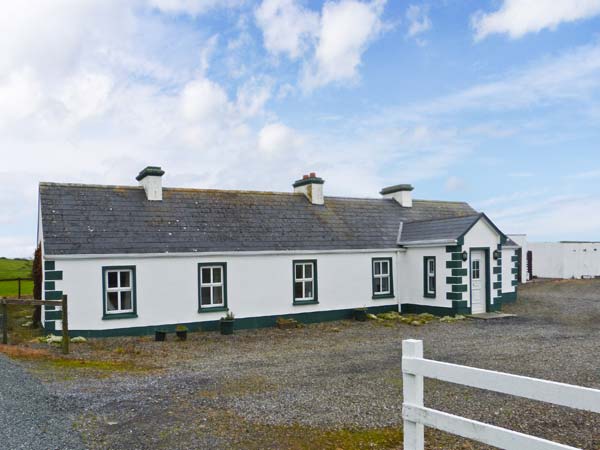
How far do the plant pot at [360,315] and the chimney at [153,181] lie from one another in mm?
8229

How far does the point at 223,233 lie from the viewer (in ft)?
61.7

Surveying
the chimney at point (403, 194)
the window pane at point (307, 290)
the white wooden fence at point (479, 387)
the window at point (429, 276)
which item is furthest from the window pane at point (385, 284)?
the white wooden fence at point (479, 387)

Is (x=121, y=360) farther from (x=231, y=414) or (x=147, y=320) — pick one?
(x=231, y=414)

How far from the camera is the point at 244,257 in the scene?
18.5 m

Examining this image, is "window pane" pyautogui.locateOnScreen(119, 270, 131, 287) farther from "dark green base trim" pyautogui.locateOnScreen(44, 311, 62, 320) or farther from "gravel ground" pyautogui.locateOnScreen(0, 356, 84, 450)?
"gravel ground" pyautogui.locateOnScreen(0, 356, 84, 450)

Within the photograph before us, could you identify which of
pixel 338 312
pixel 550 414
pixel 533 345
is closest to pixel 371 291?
pixel 338 312

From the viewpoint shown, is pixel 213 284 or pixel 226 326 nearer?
pixel 226 326

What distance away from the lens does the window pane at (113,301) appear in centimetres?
1633

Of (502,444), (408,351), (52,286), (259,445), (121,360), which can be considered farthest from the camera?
(52,286)

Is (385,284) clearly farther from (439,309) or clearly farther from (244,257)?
(244,257)

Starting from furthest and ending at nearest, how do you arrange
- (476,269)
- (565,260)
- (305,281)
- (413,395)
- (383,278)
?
(565,260)
(383,278)
(476,269)
(305,281)
(413,395)

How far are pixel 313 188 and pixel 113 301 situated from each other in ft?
31.5

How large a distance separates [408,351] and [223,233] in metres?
14.1

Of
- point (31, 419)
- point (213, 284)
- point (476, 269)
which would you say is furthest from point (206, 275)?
point (31, 419)
